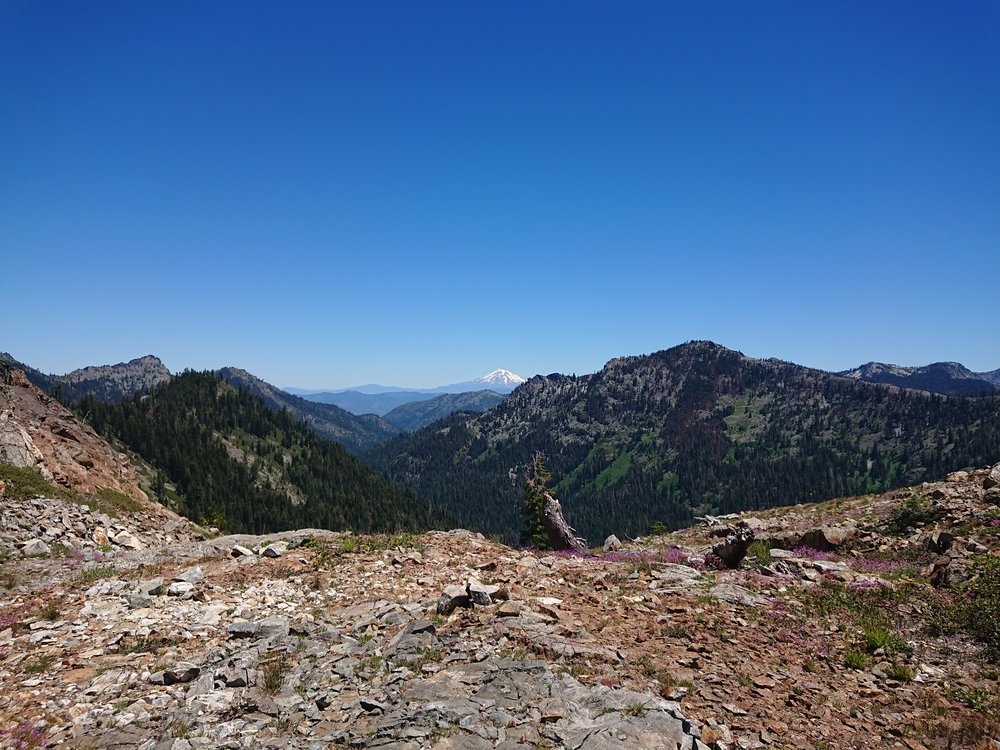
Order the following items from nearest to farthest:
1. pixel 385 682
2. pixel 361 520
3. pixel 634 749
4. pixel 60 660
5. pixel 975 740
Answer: pixel 634 749, pixel 975 740, pixel 385 682, pixel 60 660, pixel 361 520

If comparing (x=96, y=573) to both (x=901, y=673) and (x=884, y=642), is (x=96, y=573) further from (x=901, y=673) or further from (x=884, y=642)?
(x=884, y=642)

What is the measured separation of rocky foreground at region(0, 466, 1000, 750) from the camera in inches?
327

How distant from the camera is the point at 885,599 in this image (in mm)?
14461

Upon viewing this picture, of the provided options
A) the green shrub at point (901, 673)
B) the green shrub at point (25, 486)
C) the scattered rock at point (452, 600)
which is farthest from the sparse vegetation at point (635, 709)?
the green shrub at point (25, 486)

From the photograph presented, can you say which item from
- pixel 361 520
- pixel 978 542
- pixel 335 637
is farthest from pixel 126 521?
pixel 361 520

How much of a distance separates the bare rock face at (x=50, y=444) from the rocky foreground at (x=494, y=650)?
64.9 feet

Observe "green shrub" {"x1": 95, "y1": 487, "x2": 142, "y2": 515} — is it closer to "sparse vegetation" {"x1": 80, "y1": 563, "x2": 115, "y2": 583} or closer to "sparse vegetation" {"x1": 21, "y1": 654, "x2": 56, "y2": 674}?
"sparse vegetation" {"x1": 80, "y1": 563, "x2": 115, "y2": 583}

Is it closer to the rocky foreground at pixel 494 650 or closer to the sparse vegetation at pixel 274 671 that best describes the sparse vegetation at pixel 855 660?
the rocky foreground at pixel 494 650

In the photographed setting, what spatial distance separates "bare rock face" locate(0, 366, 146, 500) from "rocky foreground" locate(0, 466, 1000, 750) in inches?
778

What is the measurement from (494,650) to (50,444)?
49419mm

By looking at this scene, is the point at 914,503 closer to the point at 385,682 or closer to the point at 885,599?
the point at 885,599

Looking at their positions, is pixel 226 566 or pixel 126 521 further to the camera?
pixel 126 521

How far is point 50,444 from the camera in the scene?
41.4 meters

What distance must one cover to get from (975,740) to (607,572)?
10788mm
